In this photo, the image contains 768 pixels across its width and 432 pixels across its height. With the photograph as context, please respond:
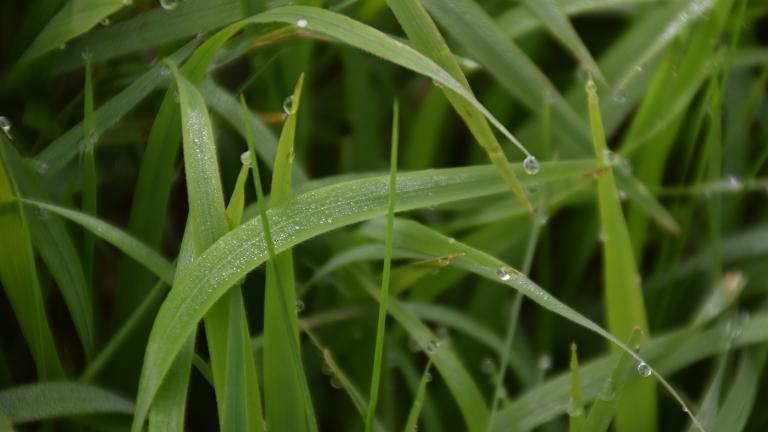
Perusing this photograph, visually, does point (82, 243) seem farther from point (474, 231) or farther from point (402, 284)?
point (474, 231)

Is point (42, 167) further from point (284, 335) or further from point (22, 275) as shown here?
point (284, 335)

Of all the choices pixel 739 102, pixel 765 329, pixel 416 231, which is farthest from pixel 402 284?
pixel 739 102

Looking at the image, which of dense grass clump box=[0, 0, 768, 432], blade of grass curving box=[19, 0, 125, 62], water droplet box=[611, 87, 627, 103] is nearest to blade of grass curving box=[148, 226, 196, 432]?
dense grass clump box=[0, 0, 768, 432]

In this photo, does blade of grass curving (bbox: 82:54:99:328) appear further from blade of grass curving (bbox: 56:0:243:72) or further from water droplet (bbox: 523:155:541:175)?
water droplet (bbox: 523:155:541:175)

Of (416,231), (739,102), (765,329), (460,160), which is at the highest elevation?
(460,160)

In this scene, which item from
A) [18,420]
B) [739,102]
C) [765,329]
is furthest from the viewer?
[739,102]

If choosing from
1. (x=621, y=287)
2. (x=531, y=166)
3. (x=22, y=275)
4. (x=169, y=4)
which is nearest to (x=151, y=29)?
(x=169, y=4)

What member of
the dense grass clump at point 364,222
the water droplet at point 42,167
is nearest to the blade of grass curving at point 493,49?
the dense grass clump at point 364,222
